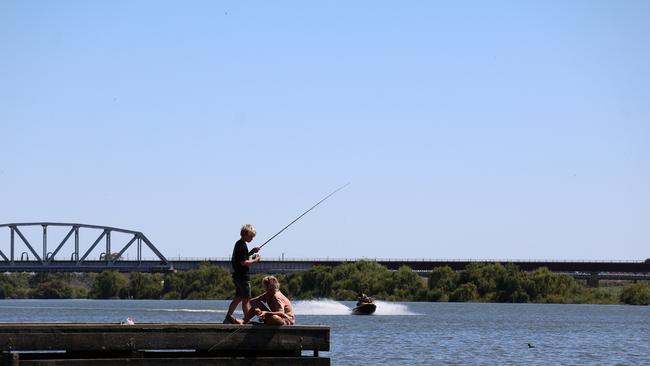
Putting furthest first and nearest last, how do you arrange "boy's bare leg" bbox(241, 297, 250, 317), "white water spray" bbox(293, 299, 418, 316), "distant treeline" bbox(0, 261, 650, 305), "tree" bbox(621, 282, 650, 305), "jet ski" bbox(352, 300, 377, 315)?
"distant treeline" bbox(0, 261, 650, 305) → "tree" bbox(621, 282, 650, 305) → "white water spray" bbox(293, 299, 418, 316) → "jet ski" bbox(352, 300, 377, 315) → "boy's bare leg" bbox(241, 297, 250, 317)

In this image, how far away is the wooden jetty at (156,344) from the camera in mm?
20547

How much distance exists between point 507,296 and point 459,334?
9850 cm

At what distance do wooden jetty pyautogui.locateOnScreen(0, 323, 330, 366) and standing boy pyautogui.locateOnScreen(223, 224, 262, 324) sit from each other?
167 centimetres

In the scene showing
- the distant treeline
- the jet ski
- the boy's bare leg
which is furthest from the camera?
the distant treeline

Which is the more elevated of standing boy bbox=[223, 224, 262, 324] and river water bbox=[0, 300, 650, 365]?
standing boy bbox=[223, 224, 262, 324]

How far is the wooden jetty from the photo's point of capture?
67.4ft

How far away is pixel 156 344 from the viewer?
21.3m

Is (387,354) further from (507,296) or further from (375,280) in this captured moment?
(375,280)

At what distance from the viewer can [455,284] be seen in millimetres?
180000

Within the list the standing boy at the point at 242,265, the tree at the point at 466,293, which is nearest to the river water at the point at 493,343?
the standing boy at the point at 242,265

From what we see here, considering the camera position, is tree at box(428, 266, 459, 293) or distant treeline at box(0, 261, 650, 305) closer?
distant treeline at box(0, 261, 650, 305)

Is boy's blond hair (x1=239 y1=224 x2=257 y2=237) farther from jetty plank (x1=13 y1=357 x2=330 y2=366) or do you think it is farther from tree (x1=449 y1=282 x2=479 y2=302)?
tree (x1=449 y1=282 x2=479 y2=302)

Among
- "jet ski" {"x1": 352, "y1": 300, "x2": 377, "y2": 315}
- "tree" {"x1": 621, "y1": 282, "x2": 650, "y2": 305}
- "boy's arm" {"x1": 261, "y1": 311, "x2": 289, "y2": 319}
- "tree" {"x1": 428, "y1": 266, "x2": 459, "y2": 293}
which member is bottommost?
"boy's arm" {"x1": 261, "y1": 311, "x2": 289, "y2": 319}

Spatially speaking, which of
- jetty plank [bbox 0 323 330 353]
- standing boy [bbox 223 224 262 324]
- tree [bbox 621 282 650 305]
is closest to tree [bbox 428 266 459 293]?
tree [bbox 621 282 650 305]
